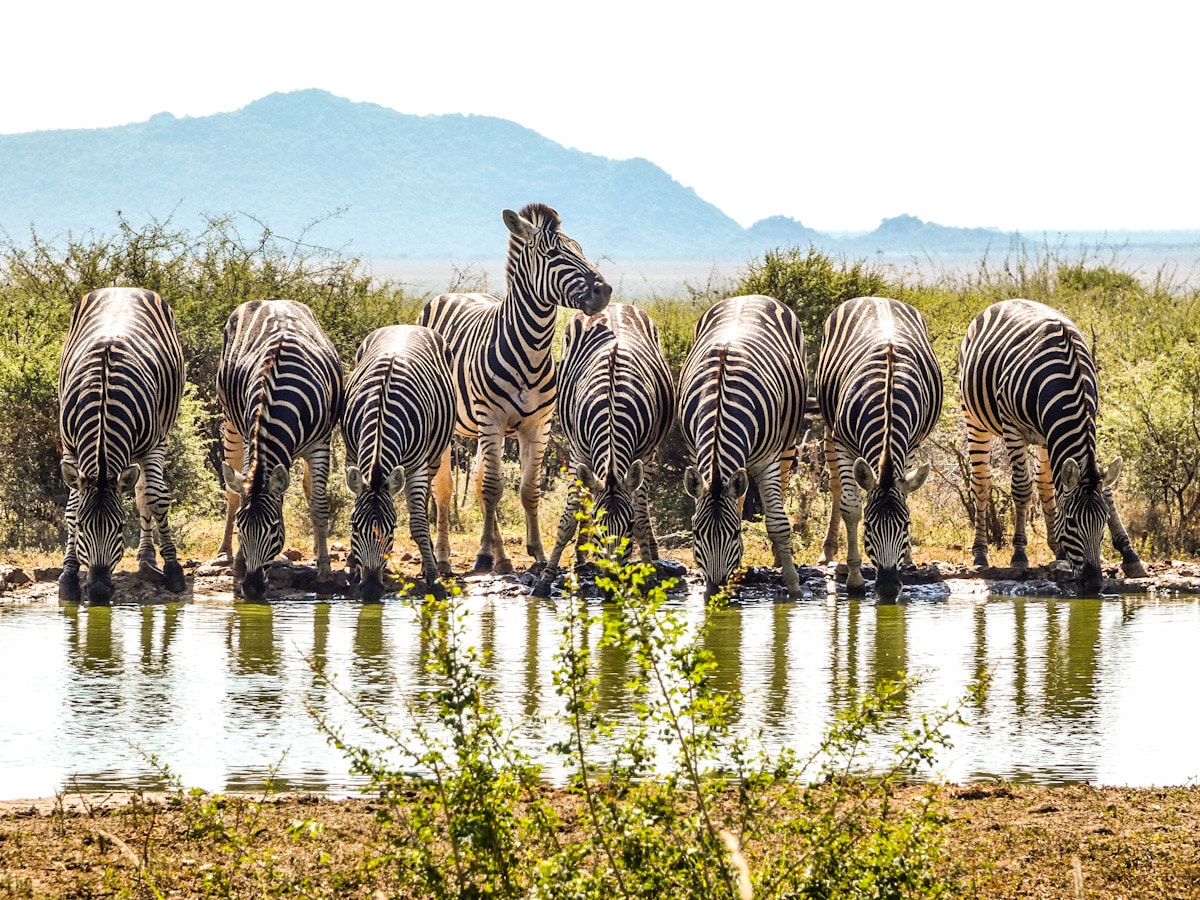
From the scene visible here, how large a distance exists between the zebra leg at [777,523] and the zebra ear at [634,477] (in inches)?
56.7

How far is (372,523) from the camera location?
45.3ft

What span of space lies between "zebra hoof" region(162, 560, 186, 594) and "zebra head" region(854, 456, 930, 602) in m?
6.21

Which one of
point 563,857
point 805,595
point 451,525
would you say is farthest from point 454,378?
point 563,857

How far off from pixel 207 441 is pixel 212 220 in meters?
4.98

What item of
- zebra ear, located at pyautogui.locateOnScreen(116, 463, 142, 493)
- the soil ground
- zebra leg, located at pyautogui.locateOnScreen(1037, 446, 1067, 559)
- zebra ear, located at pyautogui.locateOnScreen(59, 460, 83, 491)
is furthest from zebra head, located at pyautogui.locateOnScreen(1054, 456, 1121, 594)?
zebra ear, located at pyautogui.locateOnScreen(59, 460, 83, 491)

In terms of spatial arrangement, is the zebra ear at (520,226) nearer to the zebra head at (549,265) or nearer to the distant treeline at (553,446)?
the zebra head at (549,265)

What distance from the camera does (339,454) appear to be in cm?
2478

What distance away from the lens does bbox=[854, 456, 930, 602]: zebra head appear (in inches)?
545

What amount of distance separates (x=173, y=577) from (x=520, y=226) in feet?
16.3

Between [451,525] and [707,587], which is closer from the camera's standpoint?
[707,587]

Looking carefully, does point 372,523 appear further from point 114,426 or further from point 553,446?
point 553,446

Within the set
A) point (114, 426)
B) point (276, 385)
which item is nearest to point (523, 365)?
point (276, 385)

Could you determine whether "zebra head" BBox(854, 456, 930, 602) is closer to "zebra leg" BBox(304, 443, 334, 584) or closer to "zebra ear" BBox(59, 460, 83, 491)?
"zebra leg" BBox(304, 443, 334, 584)

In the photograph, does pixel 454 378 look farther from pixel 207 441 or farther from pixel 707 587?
pixel 707 587
